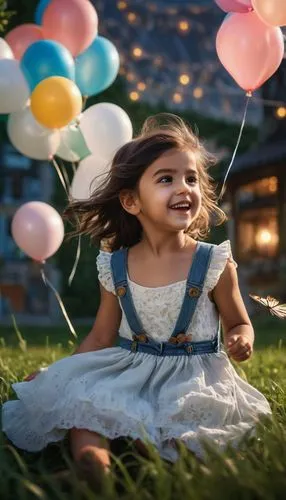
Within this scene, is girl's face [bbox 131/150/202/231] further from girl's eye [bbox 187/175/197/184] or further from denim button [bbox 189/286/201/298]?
denim button [bbox 189/286/201/298]

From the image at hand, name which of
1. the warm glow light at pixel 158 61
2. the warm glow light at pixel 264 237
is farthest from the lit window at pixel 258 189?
the warm glow light at pixel 158 61

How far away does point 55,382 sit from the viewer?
5.78 ft

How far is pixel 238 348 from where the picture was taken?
1.69m

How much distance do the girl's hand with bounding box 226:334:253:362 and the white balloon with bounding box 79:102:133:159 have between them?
69.3 inches

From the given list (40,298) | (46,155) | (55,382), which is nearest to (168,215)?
(55,382)

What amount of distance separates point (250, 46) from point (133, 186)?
1.20 meters

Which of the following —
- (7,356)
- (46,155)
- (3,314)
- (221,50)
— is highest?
(221,50)

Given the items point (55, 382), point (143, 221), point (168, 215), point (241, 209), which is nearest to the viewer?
point (55, 382)

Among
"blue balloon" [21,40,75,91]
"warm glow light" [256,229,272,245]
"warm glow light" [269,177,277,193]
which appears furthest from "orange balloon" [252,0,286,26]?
"warm glow light" [256,229,272,245]

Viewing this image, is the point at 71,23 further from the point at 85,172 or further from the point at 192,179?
the point at 192,179

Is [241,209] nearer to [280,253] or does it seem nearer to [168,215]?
[280,253]

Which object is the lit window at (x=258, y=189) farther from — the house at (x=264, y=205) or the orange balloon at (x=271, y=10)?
the orange balloon at (x=271, y=10)

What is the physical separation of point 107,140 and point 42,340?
8.47ft

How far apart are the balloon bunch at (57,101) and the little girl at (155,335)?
3.75ft
